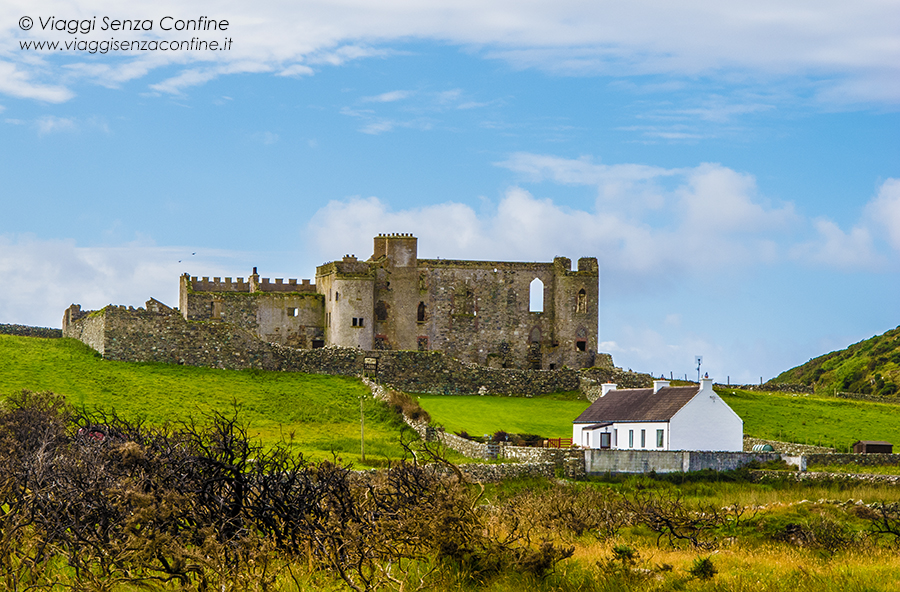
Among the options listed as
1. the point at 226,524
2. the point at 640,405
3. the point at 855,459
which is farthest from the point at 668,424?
the point at 226,524

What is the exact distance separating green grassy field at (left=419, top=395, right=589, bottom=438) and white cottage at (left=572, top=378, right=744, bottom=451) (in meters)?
2.07

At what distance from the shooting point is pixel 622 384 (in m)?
59.4

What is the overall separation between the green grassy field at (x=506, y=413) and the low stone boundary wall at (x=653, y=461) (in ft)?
20.6

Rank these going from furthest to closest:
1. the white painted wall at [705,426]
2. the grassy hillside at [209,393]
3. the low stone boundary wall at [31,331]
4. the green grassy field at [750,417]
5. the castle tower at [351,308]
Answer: the low stone boundary wall at [31,331]
the castle tower at [351,308]
the green grassy field at [750,417]
the white painted wall at [705,426]
the grassy hillside at [209,393]

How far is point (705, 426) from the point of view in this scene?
44.1 m

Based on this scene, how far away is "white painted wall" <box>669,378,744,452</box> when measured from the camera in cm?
4347

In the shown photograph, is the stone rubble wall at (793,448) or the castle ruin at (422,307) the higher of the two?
the castle ruin at (422,307)

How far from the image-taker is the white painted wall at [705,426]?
143ft

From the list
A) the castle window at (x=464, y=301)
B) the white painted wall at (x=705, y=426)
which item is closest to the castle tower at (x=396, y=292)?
the castle window at (x=464, y=301)

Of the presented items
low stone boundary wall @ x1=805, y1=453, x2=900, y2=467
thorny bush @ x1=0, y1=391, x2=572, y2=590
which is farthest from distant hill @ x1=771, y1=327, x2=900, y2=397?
thorny bush @ x1=0, y1=391, x2=572, y2=590

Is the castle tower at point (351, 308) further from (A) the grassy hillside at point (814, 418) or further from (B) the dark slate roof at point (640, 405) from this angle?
(A) the grassy hillside at point (814, 418)

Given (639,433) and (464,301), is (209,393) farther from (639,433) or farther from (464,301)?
(464,301)

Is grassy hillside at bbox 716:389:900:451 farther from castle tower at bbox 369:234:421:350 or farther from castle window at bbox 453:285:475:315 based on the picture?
castle tower at bbox 369:234:421:350

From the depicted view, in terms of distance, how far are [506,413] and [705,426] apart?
32.4ft
